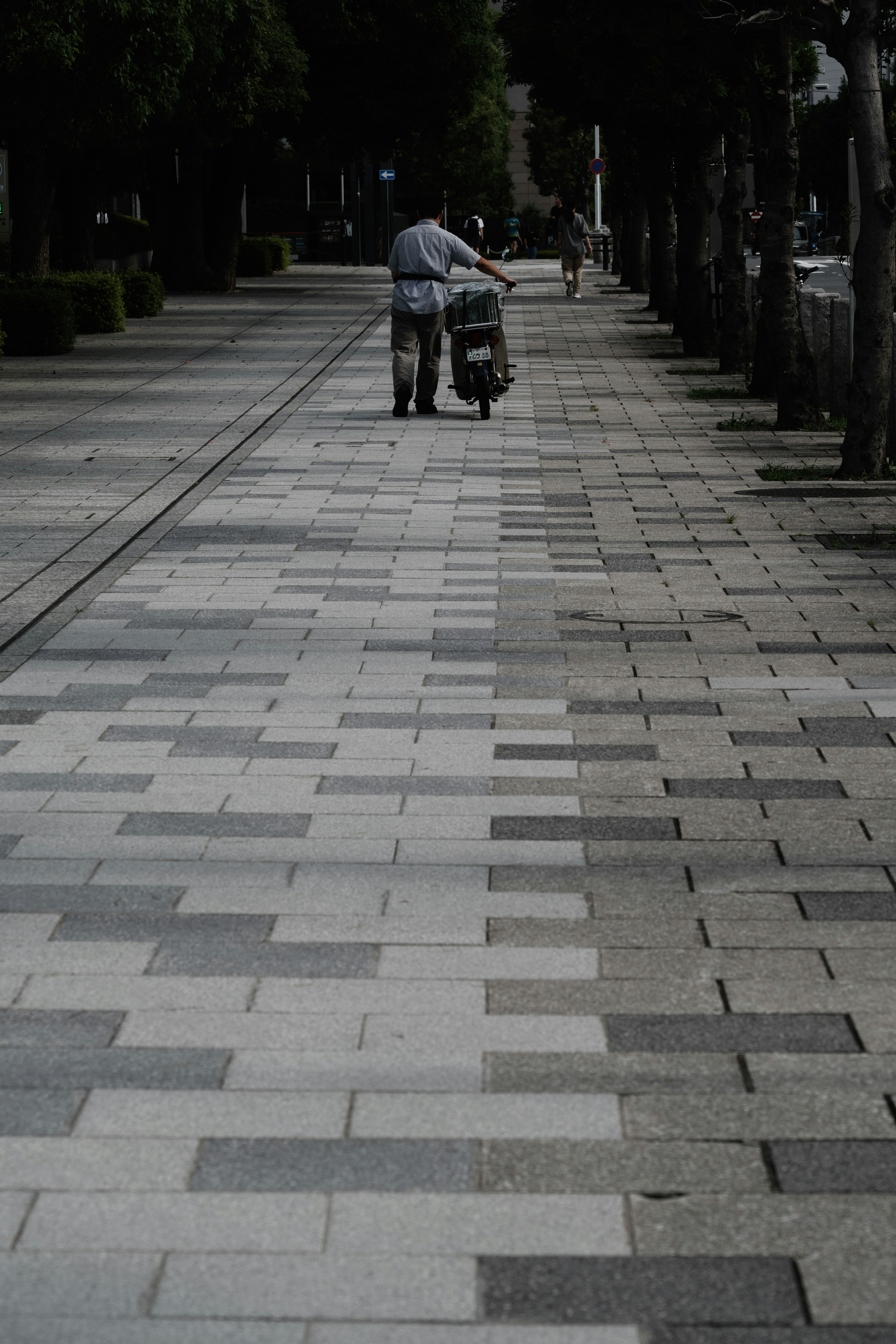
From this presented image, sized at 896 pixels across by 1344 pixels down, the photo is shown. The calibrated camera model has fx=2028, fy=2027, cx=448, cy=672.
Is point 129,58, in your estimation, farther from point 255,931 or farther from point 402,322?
point 255,931

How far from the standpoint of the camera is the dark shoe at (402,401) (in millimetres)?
16812

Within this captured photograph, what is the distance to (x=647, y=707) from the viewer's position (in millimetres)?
6586

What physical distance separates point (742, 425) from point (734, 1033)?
41.3ft

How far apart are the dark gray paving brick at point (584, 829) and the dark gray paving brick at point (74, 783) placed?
3.47 ft

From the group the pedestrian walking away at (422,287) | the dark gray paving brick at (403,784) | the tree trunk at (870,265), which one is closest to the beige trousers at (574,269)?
the pedestrian walking away at (422,287)

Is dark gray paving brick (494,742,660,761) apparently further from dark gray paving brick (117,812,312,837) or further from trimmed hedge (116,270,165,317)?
trimmed hedge (116,270,165,317)

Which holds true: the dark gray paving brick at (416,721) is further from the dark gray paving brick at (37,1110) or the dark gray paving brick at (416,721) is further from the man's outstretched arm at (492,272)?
the man's outstretched arm at (492,272)

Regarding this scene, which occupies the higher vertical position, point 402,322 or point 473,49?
point 473,49

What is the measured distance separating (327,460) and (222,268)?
97.8ft

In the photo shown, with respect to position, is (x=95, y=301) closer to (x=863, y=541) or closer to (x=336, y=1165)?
(x=863, y=541)

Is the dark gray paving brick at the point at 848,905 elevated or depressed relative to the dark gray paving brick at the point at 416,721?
depressed

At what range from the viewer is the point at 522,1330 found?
2738 millimetres

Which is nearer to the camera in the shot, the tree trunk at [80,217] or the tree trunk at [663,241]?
the tree trunk at [663,241]

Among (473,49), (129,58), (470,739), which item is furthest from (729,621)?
(473,49)
